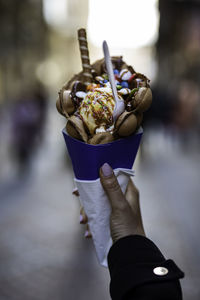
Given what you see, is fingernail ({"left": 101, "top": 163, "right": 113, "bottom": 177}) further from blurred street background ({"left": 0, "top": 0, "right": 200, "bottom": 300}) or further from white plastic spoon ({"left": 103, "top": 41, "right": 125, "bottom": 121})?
blurred street background ({"left": 0, "top": 0, "right": 200, "bottom": 300})

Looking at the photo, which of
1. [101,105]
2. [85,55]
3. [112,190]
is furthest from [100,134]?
[85,55]

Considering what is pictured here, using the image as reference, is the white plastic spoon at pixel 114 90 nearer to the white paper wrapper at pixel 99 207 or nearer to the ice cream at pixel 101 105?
the ice cream at pixel 101 105

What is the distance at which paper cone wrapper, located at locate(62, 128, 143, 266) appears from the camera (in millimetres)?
1784

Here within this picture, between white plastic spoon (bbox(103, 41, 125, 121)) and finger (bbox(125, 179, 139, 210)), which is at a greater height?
white plastic spoon (bbox(103, 41, 125, 121))

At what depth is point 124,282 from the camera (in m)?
1.33

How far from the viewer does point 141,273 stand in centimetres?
131

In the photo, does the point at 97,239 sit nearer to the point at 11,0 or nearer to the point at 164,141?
the point at 164,141

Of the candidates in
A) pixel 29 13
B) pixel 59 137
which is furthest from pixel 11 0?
pixel 59 137

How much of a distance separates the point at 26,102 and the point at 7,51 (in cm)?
1002

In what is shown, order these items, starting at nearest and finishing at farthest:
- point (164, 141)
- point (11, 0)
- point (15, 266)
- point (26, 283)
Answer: point (26, 283) < point (15, 266) < point (164, 141) < point (11, 0)

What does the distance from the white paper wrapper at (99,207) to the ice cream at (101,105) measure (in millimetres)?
222

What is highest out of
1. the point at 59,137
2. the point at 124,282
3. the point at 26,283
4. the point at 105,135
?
the point at 105,135

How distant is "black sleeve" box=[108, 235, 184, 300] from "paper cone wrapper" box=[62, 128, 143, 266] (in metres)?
0.33

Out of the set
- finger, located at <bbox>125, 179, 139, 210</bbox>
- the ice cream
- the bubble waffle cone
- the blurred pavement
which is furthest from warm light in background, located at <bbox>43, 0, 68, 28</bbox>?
finger, located at <bbox>125, 179, 139, 210</bbox>
